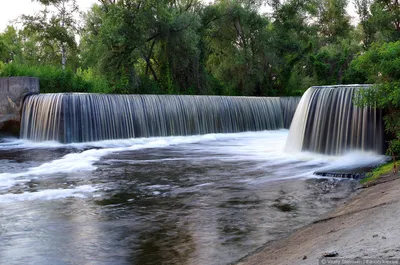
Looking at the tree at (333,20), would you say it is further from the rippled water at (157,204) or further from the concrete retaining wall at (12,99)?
the rippled water at (157,204)

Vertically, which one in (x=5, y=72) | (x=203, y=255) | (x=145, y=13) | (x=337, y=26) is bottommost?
(x=203, y=255)

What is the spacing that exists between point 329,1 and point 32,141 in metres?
44.0

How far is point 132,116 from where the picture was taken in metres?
20.2

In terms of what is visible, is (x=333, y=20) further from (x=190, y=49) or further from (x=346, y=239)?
(x=346, y=239)

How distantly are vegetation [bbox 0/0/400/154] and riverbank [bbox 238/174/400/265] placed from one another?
1888cm

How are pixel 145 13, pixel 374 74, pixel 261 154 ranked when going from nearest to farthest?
pixel 374 74
pixel 261 154
pixel 145 13

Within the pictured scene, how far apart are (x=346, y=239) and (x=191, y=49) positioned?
78.7 ft

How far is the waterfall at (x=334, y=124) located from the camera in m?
11.6

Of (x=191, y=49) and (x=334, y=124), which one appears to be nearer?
(x=334, y=124)

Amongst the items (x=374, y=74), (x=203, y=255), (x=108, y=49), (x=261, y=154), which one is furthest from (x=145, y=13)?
(x=203, y=255)

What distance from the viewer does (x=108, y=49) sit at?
2473 cm

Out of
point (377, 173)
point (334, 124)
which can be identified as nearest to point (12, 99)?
point (334, 124)

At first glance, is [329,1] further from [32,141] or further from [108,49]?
[32,141]

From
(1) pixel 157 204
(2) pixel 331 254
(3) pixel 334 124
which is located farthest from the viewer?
(3) pixel 334 124
